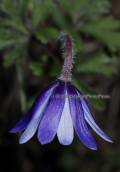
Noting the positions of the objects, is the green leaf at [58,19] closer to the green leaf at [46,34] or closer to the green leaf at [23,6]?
the green leaf at [23,6]

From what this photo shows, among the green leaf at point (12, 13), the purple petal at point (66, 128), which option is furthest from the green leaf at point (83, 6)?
the purple petal at point (66, 128)

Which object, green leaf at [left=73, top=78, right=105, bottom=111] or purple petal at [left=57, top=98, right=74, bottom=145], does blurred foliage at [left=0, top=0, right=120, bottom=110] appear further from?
purple petal at [left=57, top=98, right=74, bottom=145]

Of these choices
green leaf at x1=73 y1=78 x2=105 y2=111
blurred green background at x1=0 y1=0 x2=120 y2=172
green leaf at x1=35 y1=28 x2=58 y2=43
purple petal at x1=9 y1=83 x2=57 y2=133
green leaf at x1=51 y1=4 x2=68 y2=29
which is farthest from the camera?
green leaf at x1=51 y1=4 x2=68 y2=29

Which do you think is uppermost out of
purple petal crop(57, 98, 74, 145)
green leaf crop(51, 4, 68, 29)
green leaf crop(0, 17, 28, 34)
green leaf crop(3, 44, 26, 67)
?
green leaf crop(51, 4, 68, 29)

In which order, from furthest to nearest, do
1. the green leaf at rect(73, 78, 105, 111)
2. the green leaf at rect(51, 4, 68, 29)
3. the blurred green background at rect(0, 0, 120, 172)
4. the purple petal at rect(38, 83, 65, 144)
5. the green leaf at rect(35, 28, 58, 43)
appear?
the green leaf at rect(51, 4, 68, 29) → the blurred green background at rect(0, 0, 120, 172) → the green leaf at rect(73, 78, 105, 111) → the green leaf at rect(35, 28, 58, 43) → the purple petal at rect(38, 83, 65, 144)

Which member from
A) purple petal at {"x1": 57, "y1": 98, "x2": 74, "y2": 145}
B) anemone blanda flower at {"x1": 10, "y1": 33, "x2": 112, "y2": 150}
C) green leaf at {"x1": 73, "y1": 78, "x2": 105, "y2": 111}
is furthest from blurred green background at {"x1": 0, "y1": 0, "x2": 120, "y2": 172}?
purple petal at {"x1": 57, "y1": 98, "x2": 74, "y2": 145}

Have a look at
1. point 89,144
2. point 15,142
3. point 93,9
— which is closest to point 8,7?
point 93,9

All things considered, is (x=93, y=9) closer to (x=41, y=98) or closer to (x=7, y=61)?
(x=7, y=61)
